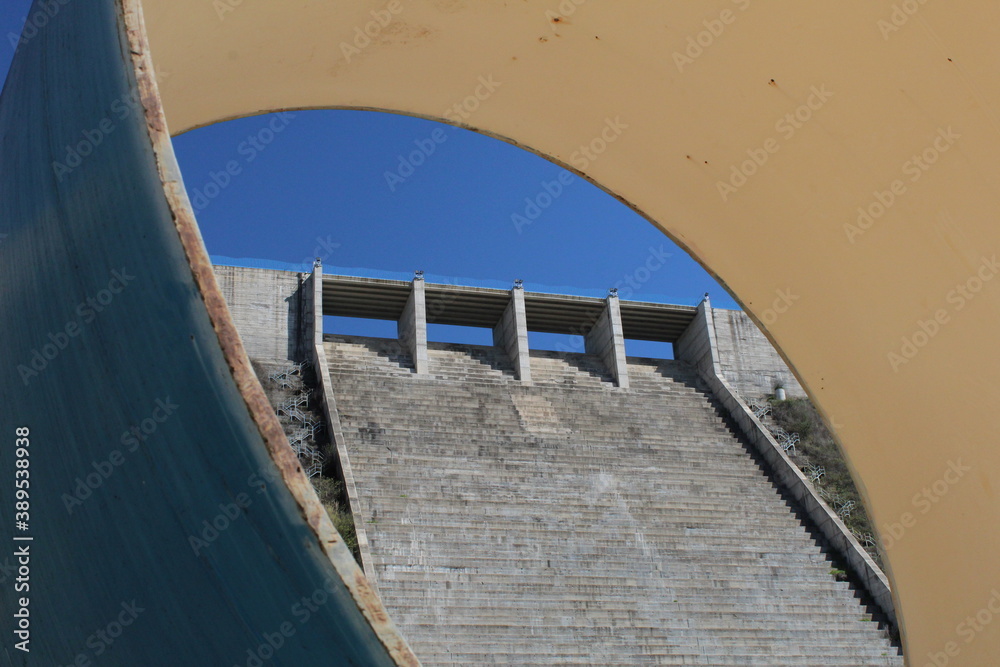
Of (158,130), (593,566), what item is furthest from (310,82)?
(593,566)

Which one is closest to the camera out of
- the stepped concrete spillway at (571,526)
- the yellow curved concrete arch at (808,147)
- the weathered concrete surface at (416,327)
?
the yellow curved concrete arch at (808,147)

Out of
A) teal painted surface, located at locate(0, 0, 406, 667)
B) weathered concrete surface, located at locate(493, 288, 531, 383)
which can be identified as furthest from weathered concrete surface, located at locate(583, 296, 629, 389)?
teal painted surface, located at locate(0, 0, 406, 667)

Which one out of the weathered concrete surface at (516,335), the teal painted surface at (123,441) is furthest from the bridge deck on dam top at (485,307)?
the teal painted surface at (123,441)
